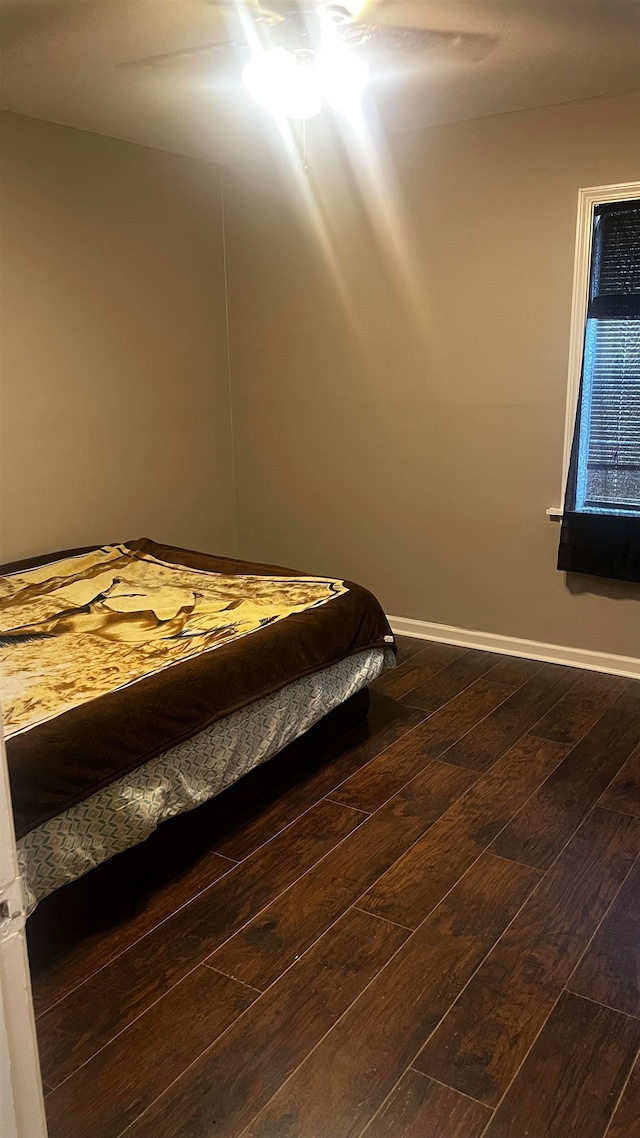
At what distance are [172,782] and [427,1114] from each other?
1.03 metres

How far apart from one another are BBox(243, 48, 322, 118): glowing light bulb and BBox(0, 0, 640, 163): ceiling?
0.13 meters

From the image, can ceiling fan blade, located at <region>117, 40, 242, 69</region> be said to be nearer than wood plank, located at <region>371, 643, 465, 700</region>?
Yes

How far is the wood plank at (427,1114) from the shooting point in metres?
1.60

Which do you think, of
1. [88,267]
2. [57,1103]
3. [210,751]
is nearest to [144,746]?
[210,751]

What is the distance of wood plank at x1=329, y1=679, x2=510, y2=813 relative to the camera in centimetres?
281

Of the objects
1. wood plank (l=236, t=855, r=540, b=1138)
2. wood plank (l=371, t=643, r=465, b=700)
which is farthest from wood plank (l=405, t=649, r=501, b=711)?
wood plank (l=236, t=855, r=540, b=1138)

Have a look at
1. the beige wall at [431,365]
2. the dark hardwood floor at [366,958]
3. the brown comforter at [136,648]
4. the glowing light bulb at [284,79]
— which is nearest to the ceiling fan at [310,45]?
the glowing light bulb at [284,79]

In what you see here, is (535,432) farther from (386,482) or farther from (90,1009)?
(90,1009)

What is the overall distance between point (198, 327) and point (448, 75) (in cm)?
187

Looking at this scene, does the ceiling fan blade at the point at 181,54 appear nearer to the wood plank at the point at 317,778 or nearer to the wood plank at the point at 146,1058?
the wood plank at the point at 317,778

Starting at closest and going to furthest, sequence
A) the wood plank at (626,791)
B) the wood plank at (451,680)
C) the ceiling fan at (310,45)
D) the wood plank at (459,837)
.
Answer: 1. the wood plank at (459,837)
2. the ceiling fan at (310,45)
3. the wood plank at (626,791)
4. the wood plank at (451,680)

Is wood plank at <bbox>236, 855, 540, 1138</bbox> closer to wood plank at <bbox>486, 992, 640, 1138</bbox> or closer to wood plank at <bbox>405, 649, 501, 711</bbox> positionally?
wood plank at <bbox>486, 992, 640, 1138</bbox>

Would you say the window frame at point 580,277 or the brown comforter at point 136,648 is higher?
the window frame at point 580,277

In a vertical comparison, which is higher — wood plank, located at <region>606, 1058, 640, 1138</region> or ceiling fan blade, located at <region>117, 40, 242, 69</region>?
ceiling fan blade, located at <region>117, 40, 242, 69</region>
